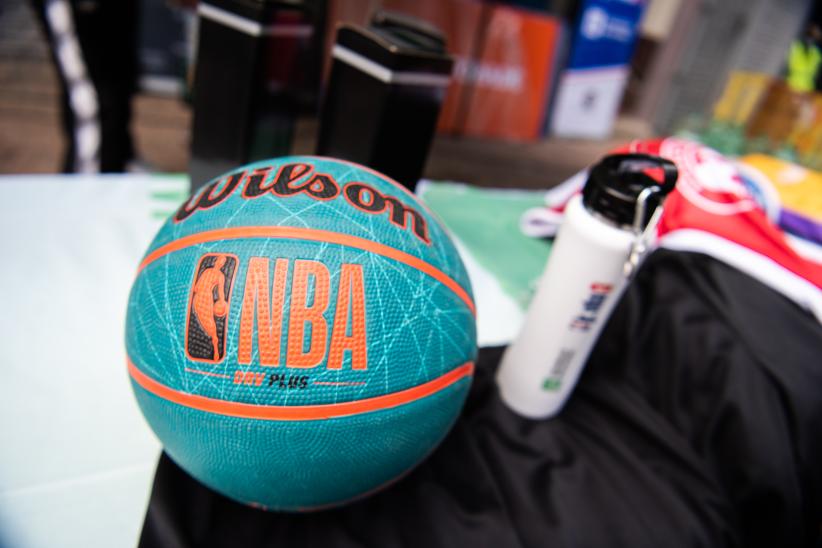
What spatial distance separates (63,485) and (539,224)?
121 cm

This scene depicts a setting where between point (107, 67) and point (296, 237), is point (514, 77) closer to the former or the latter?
point (107, 67)

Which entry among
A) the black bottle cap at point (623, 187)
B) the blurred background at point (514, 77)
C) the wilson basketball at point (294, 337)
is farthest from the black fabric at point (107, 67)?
the black bottle cap at point (623, 187)

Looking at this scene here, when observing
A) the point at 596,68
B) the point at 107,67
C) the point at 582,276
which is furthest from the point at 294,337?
the point at 596,68

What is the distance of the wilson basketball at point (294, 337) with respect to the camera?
0.51 meters

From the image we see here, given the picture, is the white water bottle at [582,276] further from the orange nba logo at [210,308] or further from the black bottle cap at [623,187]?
the orange nba logo at [210,308]

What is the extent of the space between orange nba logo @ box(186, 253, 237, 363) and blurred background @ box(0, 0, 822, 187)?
847 millimetres

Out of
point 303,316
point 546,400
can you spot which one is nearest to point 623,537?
point 546,400

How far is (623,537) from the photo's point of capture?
710 millimetres

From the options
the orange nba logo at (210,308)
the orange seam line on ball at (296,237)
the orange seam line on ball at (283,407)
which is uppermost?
the orange seam line on ball at (296,237)

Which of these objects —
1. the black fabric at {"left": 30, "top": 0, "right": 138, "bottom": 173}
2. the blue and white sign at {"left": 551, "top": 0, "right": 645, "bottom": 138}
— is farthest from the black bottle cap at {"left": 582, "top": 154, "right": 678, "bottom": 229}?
the blue and white sign at {"left": 551, "top": 0, "right": 645, "bottom": 138}

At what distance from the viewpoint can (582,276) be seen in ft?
2.45

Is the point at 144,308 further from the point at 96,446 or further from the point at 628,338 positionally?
the point at 628,338

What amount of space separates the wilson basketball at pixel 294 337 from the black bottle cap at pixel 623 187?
274 mm

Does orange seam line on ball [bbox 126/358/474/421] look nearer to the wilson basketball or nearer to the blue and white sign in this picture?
the wilson basketball
